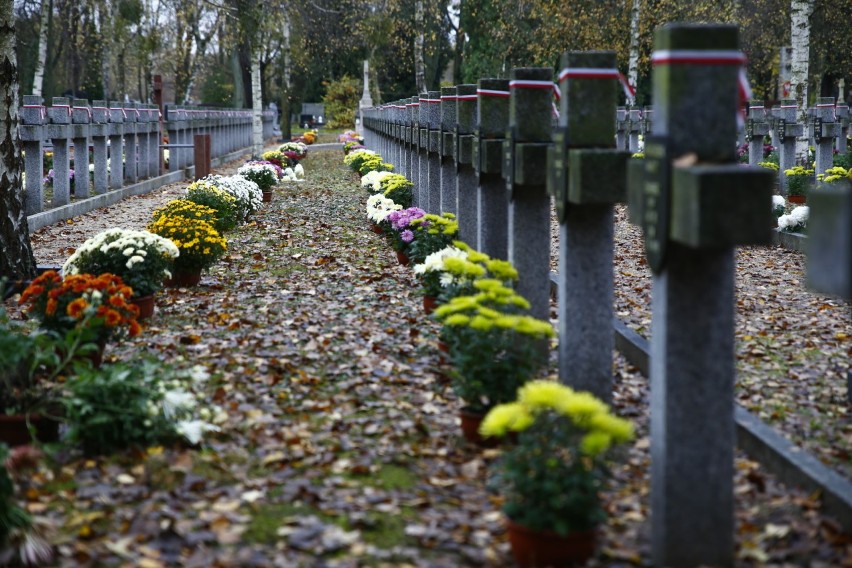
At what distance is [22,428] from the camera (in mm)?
5973

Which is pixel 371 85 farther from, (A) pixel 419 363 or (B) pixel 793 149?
(A) pixel 419 363

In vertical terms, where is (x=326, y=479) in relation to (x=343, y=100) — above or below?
below

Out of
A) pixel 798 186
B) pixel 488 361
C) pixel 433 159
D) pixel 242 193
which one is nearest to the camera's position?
pixel 488 361

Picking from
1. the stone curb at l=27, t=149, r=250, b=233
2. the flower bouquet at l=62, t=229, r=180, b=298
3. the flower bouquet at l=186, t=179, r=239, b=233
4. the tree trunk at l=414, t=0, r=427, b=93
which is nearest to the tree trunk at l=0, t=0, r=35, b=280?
the flower bouquet at l=62, t=229, r=180, b=298

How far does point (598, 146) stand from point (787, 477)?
6.85 ft

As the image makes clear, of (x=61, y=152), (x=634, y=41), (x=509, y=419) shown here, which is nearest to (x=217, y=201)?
(x=61, y=152)

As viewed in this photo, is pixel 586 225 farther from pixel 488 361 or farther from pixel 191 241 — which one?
pixel 191 241

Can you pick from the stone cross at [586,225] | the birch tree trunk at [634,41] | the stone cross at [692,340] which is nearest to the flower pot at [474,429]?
the stone cross at [586,225]

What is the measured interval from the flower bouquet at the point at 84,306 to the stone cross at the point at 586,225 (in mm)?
2712

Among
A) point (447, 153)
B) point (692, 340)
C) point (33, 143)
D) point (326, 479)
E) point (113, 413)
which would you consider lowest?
point (326, 479)

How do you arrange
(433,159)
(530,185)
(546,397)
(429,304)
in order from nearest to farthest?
1. (546,397)
2. (530,185)
3. (429,304)
4. (433,159)

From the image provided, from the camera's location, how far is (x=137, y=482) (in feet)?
18.1

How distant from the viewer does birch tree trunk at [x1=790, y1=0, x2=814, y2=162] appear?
2034cm

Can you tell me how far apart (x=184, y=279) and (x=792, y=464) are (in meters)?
6.96
